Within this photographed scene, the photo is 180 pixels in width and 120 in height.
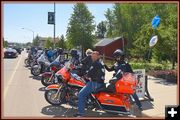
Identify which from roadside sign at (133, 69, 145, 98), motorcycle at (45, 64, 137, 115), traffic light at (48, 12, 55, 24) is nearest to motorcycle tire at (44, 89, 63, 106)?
motorcycle at (45, 64, 137, 115)

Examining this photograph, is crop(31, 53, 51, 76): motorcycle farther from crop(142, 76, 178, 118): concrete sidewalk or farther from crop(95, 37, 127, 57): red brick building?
crop(95, 37, 127, 57): red brick building

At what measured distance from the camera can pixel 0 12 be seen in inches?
376

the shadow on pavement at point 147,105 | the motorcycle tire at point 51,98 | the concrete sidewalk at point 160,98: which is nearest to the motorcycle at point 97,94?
the motorcycle tire at point 51,98

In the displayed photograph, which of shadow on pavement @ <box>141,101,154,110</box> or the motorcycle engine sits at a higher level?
the motorcycle engine

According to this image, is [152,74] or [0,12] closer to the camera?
[0,12]

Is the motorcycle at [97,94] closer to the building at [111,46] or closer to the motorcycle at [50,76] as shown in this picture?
the motorcycle at [50,76]

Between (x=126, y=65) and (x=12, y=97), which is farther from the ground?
(x=126, y=65)

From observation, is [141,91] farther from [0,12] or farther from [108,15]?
[108,15]

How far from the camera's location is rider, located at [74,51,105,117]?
330 inches

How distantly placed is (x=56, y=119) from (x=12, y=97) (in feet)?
11.3

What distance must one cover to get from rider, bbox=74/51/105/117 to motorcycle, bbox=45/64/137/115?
0.26 m

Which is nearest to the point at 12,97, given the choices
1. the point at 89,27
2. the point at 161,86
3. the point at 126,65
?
the point at 126,65

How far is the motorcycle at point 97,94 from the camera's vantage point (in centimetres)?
872

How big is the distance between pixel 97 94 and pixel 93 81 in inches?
17.6
